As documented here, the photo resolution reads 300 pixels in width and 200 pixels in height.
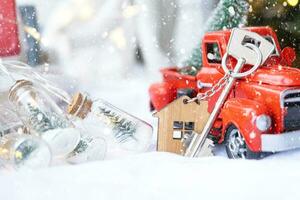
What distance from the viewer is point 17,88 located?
38.3 inches

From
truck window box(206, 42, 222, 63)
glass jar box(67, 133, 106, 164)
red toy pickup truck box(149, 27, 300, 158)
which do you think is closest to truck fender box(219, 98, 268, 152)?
red toy pickup truck box(149, 27, 300, 158)

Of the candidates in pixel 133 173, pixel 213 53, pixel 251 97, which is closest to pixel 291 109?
pixel 251 97

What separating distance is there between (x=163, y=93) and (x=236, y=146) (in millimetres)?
174

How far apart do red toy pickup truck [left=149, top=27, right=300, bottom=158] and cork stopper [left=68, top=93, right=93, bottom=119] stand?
5.1 inches

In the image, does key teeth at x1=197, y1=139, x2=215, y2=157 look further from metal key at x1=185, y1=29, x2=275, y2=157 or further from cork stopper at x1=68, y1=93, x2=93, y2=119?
cork stopper at x1=68, y1=93, x2=93, y2=119

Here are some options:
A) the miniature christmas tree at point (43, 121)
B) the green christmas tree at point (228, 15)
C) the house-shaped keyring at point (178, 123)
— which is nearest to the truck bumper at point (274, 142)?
the house-shaped keyring at point (178, 123)

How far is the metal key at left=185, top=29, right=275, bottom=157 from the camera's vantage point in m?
0.93

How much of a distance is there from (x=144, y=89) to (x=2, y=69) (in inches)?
10.5

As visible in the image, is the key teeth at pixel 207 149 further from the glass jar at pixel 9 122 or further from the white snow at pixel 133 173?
the glass jar at pixel 9 122

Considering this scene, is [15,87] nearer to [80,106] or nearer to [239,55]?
[80,106]

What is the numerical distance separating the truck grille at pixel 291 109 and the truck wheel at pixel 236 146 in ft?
0.25

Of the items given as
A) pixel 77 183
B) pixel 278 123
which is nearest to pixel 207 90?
pixel 278 123

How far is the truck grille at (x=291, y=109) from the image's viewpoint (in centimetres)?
93

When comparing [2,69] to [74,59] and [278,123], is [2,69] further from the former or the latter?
[278,123]
